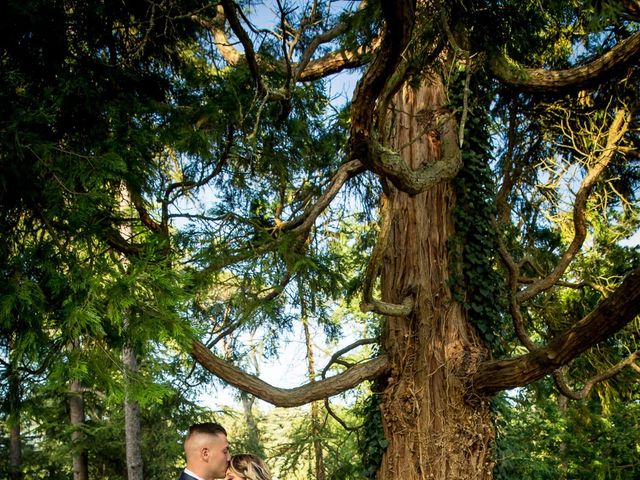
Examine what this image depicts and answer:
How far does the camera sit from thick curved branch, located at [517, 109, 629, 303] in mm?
7027

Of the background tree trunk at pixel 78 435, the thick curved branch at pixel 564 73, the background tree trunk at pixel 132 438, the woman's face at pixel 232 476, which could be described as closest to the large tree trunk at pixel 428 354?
the thick curved branch at pixel 564 73

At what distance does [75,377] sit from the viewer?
164 inches

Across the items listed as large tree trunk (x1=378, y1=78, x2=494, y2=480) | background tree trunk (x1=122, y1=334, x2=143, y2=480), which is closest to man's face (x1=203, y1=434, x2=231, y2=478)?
large tree trunk (x1=378, y1=78, x2=494, y2=480)

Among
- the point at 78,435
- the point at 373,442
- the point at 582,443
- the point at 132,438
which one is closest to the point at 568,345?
the point at 373,442

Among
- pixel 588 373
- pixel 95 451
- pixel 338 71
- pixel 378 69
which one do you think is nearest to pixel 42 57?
pixel 378 69

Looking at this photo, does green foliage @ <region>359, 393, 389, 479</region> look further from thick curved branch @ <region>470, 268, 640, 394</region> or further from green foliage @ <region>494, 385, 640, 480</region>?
green foliage @ <region>494, 385, 640, 480</region>

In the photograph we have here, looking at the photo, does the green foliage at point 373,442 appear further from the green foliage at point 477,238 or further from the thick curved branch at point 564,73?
the thick curved branch at point 564,73

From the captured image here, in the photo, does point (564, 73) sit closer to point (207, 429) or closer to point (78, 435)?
point (207, 429)

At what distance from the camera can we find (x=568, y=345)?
542 centimetres

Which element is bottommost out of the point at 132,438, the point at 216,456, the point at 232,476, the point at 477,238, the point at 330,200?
the point at 232,476

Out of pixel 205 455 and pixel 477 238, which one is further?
pixel 477 238

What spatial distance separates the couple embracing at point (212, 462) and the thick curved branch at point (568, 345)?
283cm

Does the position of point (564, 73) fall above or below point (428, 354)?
above

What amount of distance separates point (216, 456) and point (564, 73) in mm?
5427
